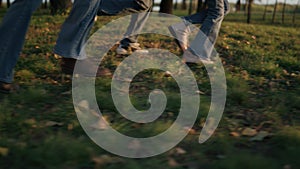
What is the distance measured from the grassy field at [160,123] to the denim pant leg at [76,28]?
1.06 feet

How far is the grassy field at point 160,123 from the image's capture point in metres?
2.09

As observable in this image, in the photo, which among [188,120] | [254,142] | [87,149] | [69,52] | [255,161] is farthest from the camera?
[69,52]

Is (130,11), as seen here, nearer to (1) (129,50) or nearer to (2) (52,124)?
(1) (129,50)

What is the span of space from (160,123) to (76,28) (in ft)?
4.56

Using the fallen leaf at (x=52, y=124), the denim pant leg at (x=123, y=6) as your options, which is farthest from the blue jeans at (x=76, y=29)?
the fallen leaf at (x=52, y=124)

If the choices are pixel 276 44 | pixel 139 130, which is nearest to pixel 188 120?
→ pixel 139 130

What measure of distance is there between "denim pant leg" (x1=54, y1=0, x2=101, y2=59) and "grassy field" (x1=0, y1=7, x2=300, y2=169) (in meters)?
0.32

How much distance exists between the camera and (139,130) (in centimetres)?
253

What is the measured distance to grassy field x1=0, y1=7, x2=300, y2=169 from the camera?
6.86 ft

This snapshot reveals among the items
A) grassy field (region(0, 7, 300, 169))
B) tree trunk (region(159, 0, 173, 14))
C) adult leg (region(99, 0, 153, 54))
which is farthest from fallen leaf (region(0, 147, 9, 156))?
tree trunk (region(159, 0, 173, 14))

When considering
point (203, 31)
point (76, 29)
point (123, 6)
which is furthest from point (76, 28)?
point (203, 31)

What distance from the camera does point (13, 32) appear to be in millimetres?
3102

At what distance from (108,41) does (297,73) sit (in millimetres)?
2816

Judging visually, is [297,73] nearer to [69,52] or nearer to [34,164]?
[69,52]
